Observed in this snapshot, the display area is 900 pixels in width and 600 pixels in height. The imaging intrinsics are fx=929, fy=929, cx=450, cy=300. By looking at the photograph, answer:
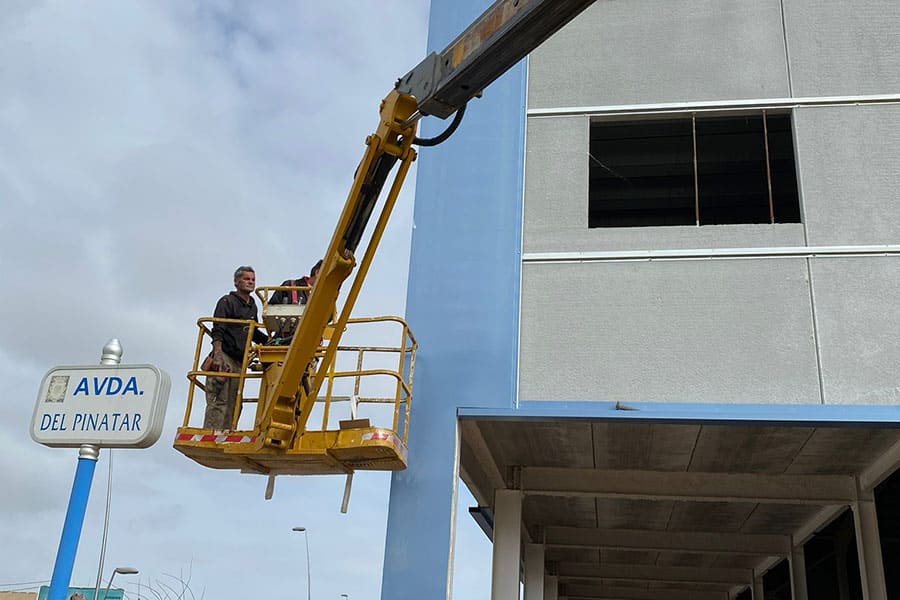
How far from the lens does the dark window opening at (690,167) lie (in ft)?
43.6

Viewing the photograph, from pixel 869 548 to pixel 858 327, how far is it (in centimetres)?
532

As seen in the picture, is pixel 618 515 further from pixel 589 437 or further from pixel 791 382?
pixel 791 382

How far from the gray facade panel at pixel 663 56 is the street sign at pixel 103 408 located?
8.74 metres

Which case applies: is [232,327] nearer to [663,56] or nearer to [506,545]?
[506,545]

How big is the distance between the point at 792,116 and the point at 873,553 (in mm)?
7218

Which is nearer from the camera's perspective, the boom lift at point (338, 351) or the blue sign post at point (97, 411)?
the blue sign post at point (97, 411)

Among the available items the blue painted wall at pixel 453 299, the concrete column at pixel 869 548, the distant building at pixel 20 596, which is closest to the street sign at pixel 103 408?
the blue painted wall at pixel 453 299

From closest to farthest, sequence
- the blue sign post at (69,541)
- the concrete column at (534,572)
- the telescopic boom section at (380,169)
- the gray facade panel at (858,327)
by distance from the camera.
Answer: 1. the blue sign post at (69,541)
2. the telescopic boom section at (380,169)
3. the gray facade panel at (858,327)
4. the concrete column at (534,572)

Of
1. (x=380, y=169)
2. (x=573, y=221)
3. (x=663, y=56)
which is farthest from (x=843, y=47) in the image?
(x=380, y=169)

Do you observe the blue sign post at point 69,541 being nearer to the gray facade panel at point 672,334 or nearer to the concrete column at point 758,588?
the gray facade panel at point 672,334

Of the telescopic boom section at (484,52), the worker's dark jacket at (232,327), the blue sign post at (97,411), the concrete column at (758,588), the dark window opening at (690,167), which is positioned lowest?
the blue sign post at (97,411)

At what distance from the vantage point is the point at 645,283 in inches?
477

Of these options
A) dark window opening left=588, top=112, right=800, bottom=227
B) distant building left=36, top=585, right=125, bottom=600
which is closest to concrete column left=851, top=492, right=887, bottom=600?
dark window opening left=588, top=112, right=800, bottom=227

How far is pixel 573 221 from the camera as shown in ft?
41.5
